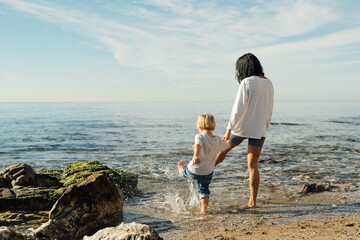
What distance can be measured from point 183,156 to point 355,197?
7.48m

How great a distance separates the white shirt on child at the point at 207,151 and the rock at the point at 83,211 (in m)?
1.51

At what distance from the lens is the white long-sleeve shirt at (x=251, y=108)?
537 cm

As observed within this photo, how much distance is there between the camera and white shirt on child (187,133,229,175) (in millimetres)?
5285

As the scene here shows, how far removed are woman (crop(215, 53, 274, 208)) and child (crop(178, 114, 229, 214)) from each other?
0.26 meters

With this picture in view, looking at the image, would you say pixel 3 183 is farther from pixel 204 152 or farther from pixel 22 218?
pixel 204 152

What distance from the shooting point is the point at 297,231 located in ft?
13.8

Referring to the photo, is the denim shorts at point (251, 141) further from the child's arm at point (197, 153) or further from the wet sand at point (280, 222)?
the wet sand at point (280, 222)

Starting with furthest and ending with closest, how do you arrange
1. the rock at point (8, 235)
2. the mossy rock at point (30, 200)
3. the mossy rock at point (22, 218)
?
1. the mossy rock at point (30, 200)
2. the mossy rock at point (22, 218)
3. the rock at point (8, 235)

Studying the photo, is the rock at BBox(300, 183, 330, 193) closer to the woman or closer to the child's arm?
the woman

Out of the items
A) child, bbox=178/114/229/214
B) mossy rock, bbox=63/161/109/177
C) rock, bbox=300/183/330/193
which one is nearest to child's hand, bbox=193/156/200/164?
child, bbox=178/114/229/214

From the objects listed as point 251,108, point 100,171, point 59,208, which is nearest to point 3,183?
point 100,171

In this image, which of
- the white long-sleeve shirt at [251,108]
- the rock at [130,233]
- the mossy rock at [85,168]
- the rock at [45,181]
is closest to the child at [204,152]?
the white long-sleeve shirt at [251,108]

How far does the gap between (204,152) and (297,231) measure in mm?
1879

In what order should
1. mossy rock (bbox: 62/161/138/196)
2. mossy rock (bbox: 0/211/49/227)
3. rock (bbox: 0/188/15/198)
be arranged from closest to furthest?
1. mossy rock (bbox: 0/211/49/227)
2. rock (bbox: 0/188/15/198)
3. mossy rock (bbox: 62/161/138/196)
